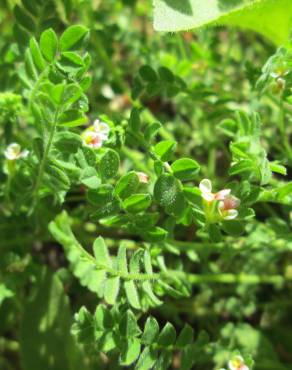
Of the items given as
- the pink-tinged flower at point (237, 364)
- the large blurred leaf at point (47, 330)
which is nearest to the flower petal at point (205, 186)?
the pink-tinged flower at point (237, 364)

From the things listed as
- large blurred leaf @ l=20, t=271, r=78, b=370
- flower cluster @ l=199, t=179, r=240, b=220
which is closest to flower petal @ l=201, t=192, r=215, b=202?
flower cluster @ l=199, t=179, r=240, b=220

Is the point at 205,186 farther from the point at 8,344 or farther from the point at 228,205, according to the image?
the point at 8,344

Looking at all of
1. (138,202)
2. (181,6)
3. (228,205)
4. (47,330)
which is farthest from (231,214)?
(47,330)

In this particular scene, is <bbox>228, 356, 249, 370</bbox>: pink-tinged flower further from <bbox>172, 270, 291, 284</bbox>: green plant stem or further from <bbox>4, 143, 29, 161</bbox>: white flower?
<bbox>4, 143, 29, 161</bbox>: white flower

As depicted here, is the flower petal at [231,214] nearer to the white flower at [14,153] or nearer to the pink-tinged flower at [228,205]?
the pink-tinged flower at [228,205]

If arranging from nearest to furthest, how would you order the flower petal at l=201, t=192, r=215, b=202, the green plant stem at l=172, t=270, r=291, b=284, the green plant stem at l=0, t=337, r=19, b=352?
the flower petal at l=201, t=192, r=215, b=202, the green plant stem at l=172, t=270, r=291, b=284, the green plant stem at l=0, t=337, r=19, b=352

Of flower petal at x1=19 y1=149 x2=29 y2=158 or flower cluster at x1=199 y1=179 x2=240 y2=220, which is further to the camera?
flower petal at x1=19 y1=149 x2=29 y2=158

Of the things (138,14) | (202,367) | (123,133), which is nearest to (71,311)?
(202,367)

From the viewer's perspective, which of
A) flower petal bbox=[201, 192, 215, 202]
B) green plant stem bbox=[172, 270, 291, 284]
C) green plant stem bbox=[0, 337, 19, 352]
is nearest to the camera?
flower petal bbox=[201, 192, 215, 202]

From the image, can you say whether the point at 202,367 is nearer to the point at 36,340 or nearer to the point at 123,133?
the point at 36,340
